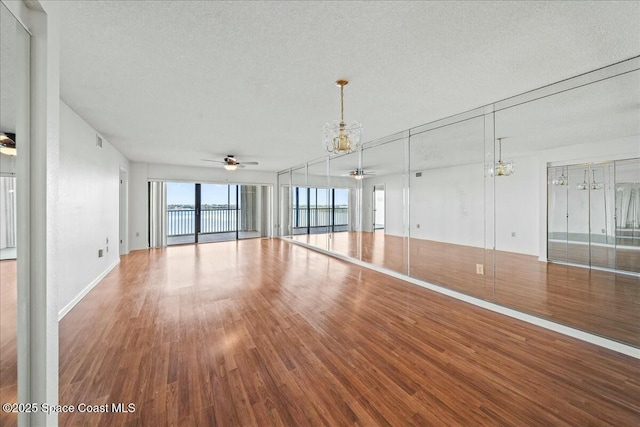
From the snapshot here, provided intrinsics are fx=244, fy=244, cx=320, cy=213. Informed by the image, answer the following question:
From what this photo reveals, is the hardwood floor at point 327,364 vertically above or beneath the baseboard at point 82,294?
beneath

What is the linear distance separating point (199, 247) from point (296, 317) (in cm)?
584

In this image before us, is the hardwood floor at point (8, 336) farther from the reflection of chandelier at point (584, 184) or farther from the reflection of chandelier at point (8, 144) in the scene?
the reflection of chandelier at point (584, 184)

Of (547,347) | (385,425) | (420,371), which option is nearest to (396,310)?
(420,371)

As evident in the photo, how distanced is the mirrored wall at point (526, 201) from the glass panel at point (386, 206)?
3 cm

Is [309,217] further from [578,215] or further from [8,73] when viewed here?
[8,73]

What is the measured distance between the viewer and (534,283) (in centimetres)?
381

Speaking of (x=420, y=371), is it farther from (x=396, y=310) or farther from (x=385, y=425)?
(x=396, y=310)

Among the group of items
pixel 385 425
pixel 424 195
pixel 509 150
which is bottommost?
pixel 385 425

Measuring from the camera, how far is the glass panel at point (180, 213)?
8703 millimetres

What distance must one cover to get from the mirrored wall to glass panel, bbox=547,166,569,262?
0.02 m

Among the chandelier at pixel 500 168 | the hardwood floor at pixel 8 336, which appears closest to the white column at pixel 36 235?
the hardwood floor at pixel 8 336

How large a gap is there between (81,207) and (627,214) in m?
8.27

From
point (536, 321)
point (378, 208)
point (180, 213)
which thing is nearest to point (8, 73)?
point (536, 321)

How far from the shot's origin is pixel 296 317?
288cm
